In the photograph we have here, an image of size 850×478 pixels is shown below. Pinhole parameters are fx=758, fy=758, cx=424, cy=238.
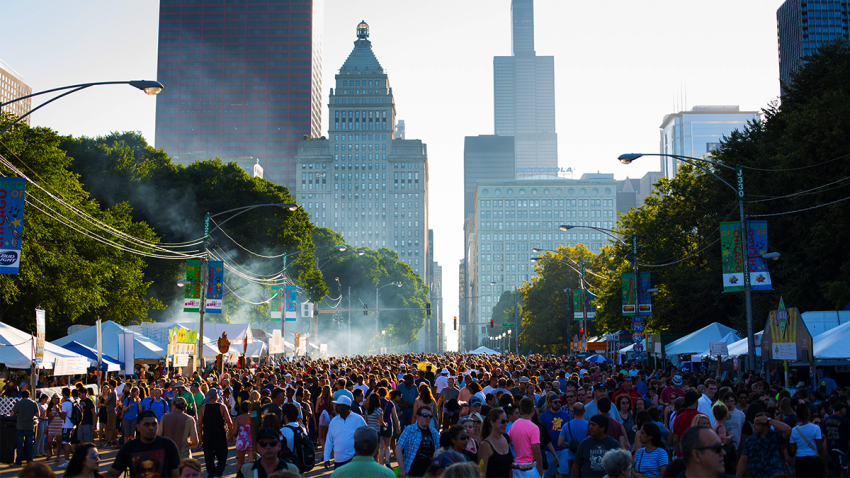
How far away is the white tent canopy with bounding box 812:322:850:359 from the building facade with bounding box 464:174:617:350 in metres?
174

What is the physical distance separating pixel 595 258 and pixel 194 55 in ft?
496

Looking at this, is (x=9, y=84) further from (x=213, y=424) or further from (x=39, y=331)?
(x=213, y=424)

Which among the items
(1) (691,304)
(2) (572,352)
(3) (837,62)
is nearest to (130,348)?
(1) (691,304)

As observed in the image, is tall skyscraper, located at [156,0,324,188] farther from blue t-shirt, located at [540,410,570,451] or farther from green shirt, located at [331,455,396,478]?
green shirt, located at [331,455,396,478]

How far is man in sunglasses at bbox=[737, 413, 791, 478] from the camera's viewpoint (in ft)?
30.1

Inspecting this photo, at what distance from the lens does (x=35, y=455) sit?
57.8 ft

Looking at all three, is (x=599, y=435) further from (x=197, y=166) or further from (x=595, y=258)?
(x=595, y=258)

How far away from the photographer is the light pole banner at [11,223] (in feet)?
49.5

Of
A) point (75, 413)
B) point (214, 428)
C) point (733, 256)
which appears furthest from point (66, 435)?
point (733, 256)

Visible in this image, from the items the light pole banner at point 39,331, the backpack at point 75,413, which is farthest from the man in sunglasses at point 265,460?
the light pole banner at point 39,331

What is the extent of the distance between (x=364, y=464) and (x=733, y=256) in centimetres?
1865

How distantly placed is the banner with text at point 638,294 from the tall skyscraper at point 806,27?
9290 centimetres

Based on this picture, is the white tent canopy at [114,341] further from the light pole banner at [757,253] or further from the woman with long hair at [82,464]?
the woman with long hair at [82,464]

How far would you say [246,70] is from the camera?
198 m
